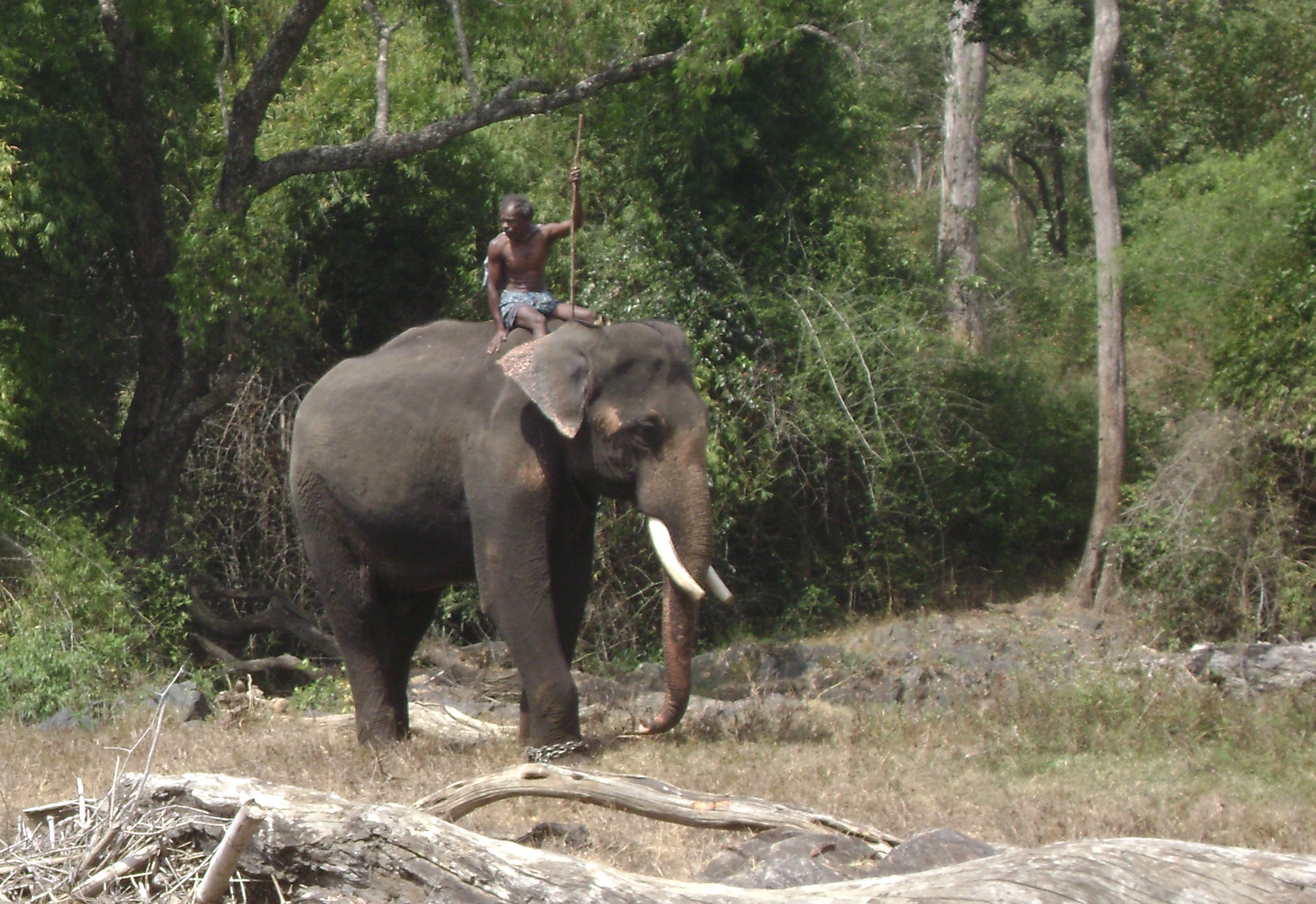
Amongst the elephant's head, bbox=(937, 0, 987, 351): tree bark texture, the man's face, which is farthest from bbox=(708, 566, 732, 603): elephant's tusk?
bbox=(937, 0, 987, 351): tree bark texture

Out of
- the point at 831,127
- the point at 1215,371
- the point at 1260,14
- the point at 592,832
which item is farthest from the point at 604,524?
the point at 1260,14

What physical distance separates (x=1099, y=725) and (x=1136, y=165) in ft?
73.5

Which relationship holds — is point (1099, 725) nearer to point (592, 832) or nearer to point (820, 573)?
point (592, 832)

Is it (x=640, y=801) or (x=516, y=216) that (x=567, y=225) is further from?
(x=640, y=801)

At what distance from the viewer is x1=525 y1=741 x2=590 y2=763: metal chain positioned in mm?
8344

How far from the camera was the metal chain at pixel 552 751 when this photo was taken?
834cm

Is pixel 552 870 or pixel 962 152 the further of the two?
pixel 962 152

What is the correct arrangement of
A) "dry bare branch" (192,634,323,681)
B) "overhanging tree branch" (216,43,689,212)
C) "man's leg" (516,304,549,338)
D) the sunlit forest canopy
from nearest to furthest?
"man's leg" (516,304,549,338) → the sunlit forest canopy → "overhanging tree branch" (216,43,689,212) → "dry bare branch" (192,634,323,681)

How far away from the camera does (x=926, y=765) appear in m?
8.23

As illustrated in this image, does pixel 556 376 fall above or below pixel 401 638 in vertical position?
above

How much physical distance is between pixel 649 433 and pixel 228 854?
3982mm

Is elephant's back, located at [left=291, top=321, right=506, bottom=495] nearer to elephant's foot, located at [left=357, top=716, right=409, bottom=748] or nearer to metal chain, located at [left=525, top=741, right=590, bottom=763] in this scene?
elephant's foot, located at [left=357, top=716, right=409, bottom=748]

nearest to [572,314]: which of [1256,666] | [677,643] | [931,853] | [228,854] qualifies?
[677,643]

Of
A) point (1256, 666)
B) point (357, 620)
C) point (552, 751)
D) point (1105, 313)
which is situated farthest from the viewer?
point (1105, 313)
